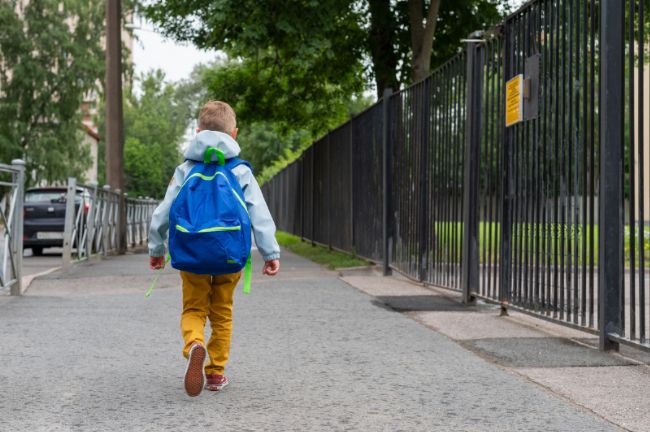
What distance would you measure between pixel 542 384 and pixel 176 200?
2.03 m

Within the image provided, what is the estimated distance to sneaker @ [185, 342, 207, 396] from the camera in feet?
14.8

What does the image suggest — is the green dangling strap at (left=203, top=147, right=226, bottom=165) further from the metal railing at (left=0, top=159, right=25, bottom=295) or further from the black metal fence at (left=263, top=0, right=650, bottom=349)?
the metal railing at (left=0, top=159, right=25, bottom=295)

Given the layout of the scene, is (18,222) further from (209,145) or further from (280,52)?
(280,52)

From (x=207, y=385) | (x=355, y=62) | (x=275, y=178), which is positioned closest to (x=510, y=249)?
(x=207, y=385)

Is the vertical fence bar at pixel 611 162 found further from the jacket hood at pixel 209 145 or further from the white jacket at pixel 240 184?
the jacket hood at pixel 209 145

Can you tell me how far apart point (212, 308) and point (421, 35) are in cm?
1292

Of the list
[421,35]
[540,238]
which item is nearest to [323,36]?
[421,35]

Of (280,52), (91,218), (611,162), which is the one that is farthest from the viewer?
(280,52)

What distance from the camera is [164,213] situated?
4.76 metres

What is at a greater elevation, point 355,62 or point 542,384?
point 355,62

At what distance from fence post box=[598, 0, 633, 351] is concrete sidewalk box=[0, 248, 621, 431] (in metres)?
0.85

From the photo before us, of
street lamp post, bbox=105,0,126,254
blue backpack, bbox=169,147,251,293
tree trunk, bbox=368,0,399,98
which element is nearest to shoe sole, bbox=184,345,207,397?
blue backpack, bbox=169,147,251,293

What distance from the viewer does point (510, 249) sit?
7.67 metres

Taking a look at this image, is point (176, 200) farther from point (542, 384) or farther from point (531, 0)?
point (531, 0)
